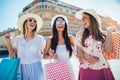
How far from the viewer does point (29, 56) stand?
2852mm

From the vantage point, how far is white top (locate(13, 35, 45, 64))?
9.36ft

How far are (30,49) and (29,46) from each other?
3 centimetres

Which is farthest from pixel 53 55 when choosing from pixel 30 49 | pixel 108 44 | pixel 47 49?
pixel 108 44

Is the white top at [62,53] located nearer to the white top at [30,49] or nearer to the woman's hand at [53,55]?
the woman's hand at [53,55]

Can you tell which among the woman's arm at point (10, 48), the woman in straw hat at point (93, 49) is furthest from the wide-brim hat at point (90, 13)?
the woman's arm at point (10, 48)

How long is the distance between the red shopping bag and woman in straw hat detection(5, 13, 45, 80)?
0.33 ft

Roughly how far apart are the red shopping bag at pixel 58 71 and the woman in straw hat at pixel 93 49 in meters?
0.15

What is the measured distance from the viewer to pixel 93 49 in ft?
9.27

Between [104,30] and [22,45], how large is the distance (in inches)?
35.0

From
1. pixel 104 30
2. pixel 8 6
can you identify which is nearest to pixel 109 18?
pixel 104 30

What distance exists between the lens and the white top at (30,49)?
112 inches

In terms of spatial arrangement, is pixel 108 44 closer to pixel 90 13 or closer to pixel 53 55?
pixel 90 13

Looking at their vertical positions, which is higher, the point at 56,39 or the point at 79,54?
the point at 56,39

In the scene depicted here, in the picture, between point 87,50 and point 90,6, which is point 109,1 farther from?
point 87,50
